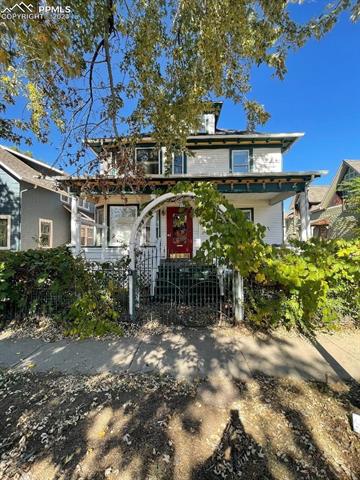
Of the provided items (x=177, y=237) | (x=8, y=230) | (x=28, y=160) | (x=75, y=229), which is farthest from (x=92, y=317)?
(x=28, y=160)

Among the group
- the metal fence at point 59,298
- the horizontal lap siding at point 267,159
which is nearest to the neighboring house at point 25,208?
the metal fence at point 59,298

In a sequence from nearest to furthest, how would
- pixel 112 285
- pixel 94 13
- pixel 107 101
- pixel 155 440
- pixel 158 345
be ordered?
pixel 155 440 → pixel 94 13 → pixel 158 345 → pixel 107 101 → pixel 112 285

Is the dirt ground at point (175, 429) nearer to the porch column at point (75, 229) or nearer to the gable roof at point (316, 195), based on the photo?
the porch column at point (75, 229)

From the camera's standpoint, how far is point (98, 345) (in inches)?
172

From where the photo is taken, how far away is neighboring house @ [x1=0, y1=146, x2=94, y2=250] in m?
12.4

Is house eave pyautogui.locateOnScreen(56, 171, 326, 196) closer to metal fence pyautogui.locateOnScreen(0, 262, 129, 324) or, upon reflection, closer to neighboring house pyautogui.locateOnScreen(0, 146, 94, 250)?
metal fence pyautogui.locateOnScreen(0, 262, 129, 324)

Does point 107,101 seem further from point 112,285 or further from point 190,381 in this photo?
point 190,381

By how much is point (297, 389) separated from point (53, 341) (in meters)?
3.87

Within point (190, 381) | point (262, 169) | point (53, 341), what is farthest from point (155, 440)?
point (262, 169)

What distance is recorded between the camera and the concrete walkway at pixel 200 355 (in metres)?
3.49

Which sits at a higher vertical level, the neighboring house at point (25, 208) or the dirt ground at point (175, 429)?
the neighboring house at point (25, 208)

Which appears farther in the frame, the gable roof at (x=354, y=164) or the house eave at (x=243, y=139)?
the gable roof at (x=354, y=164)

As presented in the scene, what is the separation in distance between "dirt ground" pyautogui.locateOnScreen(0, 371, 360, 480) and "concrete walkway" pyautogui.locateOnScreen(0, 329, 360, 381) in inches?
10.9

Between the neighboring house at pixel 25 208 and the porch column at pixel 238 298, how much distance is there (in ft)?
26.6
